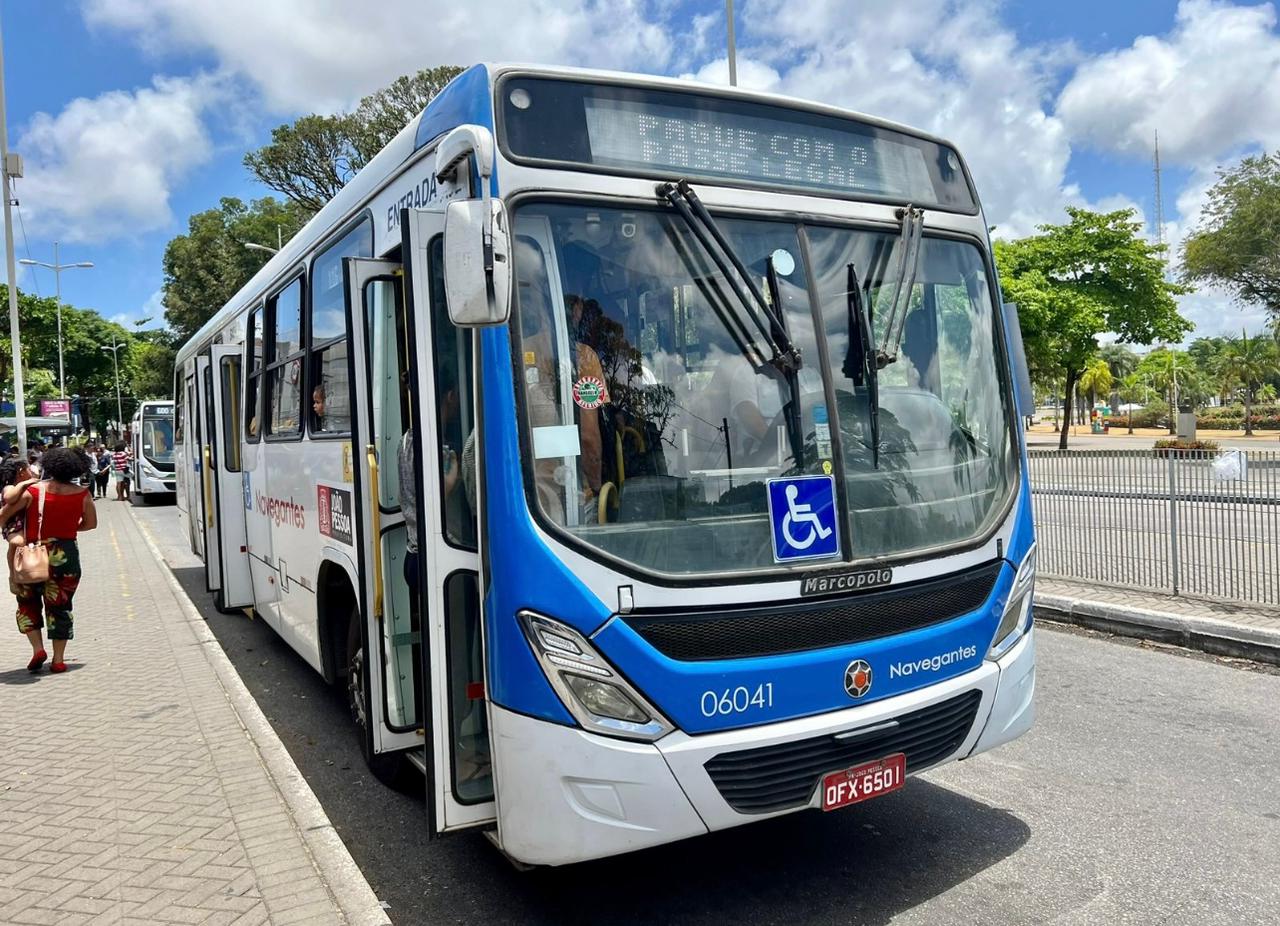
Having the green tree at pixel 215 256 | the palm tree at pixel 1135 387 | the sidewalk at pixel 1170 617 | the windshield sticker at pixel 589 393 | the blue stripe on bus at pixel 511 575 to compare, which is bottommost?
the sidewalk at pixel 1170 617

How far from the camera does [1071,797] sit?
4680 millimetres

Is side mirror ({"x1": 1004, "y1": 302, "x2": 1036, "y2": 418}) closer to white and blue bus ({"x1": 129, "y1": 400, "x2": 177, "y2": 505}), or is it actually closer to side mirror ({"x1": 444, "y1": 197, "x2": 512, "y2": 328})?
side mirror ({"x1": 444, "y1": 197, "x2": 512, "y2": 328})

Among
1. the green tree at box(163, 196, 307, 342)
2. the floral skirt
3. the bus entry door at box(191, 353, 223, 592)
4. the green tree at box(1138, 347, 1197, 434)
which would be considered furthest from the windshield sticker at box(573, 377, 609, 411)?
the green tree at box(1138, 347, 1197, 434)

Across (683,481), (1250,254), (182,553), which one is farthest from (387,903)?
(1250,254)

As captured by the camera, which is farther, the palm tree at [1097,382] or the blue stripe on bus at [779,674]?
the palm tree at [1097,382]

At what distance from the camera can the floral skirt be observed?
24.2 ft

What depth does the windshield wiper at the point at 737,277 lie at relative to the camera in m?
3.54

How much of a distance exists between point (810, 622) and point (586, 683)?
2.72 ft

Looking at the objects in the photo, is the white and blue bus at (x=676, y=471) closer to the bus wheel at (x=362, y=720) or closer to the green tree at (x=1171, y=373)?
the bus wheel at (x=362, y=720)

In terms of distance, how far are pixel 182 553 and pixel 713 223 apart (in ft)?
51.8

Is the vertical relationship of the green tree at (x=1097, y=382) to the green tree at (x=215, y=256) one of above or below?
below

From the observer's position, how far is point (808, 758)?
3.39 meters

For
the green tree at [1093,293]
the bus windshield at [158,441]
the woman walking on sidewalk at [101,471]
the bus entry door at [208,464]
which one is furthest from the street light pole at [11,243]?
the green tree at [1093,293]

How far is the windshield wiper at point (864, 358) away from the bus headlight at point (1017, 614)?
882mm
